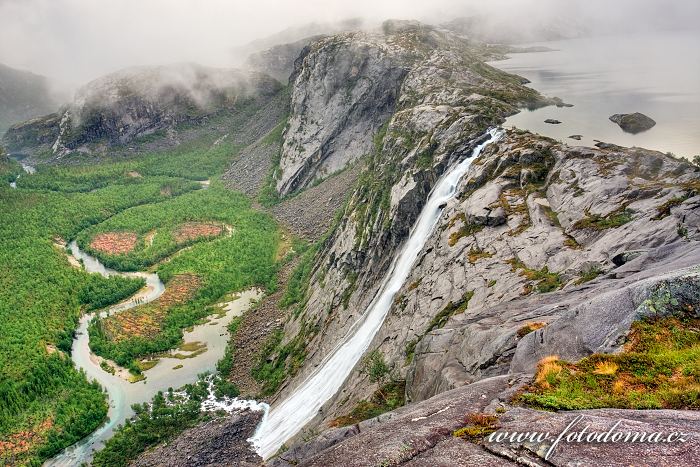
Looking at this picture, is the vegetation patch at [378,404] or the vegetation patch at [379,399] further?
the vegetation patch at [379,399]

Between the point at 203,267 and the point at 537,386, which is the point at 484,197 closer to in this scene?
the point at 537,386

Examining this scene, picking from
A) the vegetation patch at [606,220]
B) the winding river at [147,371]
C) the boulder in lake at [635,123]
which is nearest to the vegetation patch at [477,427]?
the vegetation patch at [606,220]

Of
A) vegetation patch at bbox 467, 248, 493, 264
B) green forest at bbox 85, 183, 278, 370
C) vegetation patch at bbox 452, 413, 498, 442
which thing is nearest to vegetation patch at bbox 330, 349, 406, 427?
vegetation patch at bbox 467, 248, 493, 264

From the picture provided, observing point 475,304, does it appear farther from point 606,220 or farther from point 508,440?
point 508,440

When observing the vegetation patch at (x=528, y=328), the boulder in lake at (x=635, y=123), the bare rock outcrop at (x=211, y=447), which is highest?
the boulder in lake at (x=635, y=123)

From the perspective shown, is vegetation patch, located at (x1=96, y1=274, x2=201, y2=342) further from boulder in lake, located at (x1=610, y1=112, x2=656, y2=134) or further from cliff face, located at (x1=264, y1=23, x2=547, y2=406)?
boulder in lake, located at (x1=610, y1=112, x2=656, y2=134)

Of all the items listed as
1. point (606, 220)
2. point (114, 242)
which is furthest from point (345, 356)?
point (114, 242)

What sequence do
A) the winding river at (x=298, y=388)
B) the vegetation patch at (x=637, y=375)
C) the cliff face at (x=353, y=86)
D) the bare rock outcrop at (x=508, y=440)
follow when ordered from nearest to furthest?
the bare rock outcrop at (x=508, y=440) → the vegetation patch at (x=637, y=375) → the winding river at (x=298, y=388) → the cliff face at (x=353, y=86)

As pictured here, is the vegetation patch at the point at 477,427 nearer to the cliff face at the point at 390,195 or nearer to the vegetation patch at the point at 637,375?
the vegetation patch at the point at 637,375
